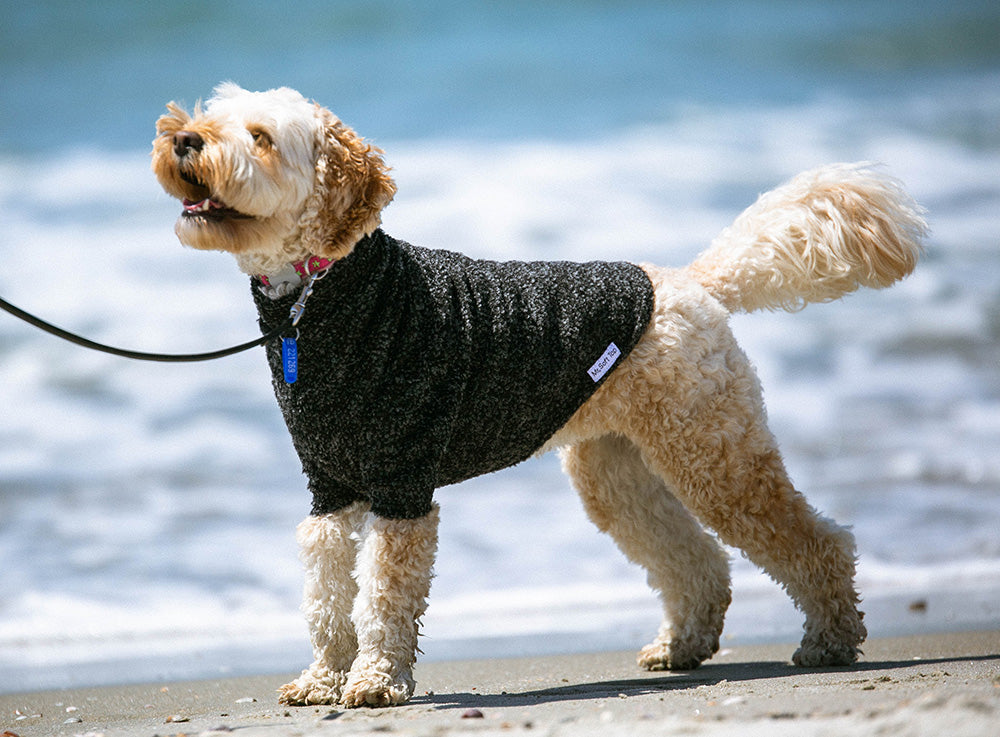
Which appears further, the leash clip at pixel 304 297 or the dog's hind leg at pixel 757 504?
the dog's hind leg at pixel 757 504

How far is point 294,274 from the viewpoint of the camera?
150 inches

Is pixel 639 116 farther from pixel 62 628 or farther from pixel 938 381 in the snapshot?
pixel 62 628

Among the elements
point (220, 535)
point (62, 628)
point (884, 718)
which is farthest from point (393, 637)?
point (220, 535)

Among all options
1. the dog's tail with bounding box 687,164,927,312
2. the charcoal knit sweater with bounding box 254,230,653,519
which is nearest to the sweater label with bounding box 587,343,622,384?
the charcoal knit sweater with bounding box 254,230,653,519

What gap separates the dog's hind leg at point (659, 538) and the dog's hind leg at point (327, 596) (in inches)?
52.9

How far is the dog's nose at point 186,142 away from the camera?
3461 mm

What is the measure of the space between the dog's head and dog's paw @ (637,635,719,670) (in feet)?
7.60

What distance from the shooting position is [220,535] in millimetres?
7324

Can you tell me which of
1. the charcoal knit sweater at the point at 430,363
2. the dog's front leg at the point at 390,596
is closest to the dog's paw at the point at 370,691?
the dog's front leg at the point at 390,596

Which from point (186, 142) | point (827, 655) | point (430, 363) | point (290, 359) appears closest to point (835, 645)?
point (827, 655)

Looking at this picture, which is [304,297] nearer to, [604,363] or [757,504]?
[604,363]

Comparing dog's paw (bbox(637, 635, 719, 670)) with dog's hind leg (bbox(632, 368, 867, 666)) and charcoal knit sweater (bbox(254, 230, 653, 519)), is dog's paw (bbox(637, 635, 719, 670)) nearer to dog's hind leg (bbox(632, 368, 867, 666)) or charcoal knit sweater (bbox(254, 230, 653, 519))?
dog's hind leg (bbox(632, 368, 867, 666))

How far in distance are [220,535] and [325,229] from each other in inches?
165

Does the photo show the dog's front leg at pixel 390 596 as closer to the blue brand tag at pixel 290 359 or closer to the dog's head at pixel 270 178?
the blue brand tag at pixel 290 359
